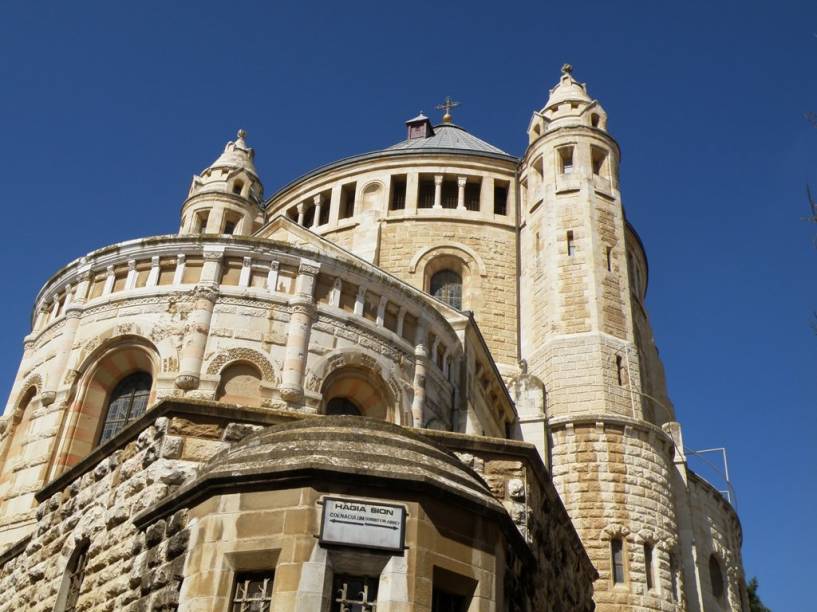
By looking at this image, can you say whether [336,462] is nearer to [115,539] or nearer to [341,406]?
[115,539]

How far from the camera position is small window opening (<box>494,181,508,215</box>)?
109ft

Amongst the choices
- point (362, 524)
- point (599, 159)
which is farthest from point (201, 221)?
point (362, 524)

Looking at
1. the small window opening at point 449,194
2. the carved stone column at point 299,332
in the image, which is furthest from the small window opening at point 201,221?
the carved stone column at point 299,332

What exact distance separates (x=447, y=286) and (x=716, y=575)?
13.4 m

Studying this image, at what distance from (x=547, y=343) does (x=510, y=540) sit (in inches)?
716

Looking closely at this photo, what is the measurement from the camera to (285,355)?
16359mm

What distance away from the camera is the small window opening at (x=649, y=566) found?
72.8 feet

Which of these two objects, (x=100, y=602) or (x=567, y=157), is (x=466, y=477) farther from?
(x=567, y=157)

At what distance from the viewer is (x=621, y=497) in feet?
75.7

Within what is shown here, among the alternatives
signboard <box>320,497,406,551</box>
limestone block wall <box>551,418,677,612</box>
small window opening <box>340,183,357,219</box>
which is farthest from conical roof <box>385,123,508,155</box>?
signboard <box>320,497,406,551</box>

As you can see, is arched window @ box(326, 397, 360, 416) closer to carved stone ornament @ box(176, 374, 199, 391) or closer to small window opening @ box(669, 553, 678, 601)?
carved stone ornament @ box(176, 374, 199, 391)

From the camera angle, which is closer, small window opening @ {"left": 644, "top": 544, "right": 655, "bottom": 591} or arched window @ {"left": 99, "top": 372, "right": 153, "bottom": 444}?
arched window @ {"left": 99, "top": 372, "right": 153, "bottom": 444}

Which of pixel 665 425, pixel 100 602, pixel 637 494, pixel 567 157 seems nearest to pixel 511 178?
pixel 567 157

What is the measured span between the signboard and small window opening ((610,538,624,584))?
15.9 metres
